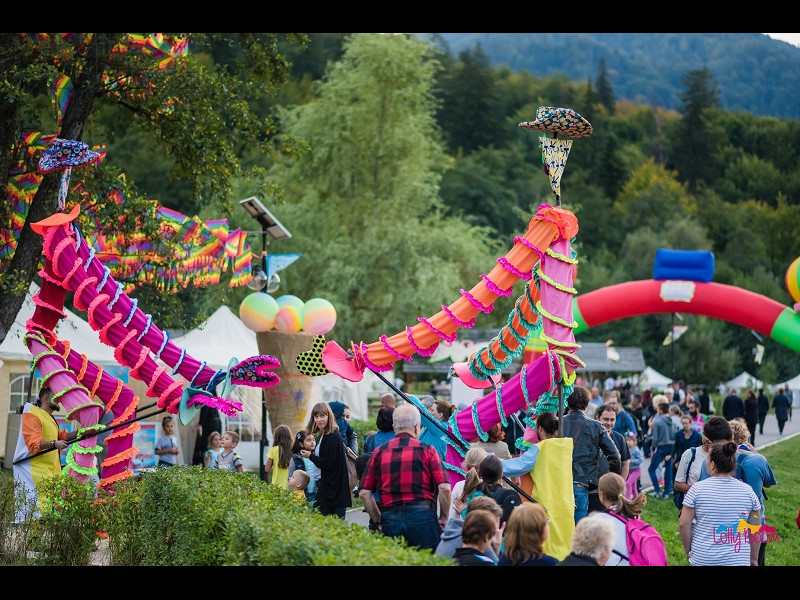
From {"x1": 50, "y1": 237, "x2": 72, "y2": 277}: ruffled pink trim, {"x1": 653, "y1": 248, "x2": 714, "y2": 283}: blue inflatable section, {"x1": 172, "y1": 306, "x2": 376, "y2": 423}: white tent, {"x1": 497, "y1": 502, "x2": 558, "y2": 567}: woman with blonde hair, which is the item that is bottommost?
{"x1": 497, "y1": 502, "x2": 558, "y2": 567}: woman with blonde hair

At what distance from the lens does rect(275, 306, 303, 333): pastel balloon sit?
15688 millimetres

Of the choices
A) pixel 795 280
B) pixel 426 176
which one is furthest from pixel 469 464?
pixel 426 176

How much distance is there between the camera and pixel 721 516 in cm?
795

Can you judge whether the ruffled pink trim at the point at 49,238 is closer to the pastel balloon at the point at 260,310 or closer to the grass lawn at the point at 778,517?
the pastel balloon at the point at 260,310

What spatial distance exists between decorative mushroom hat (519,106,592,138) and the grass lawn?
15.0ft

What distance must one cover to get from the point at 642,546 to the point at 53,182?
9.98m

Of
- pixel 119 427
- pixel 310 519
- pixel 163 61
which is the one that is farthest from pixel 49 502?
pixel 163 61

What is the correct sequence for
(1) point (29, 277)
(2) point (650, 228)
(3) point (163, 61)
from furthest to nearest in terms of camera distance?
(2) point (650, 228) < (3) point (163, 61) < (1) point (29, 277)

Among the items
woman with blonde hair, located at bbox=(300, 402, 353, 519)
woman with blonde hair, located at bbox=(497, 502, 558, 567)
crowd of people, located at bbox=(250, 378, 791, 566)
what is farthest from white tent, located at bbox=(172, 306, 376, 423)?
woman with blonde hair, located at bbox=(497, 502, 558, 567)

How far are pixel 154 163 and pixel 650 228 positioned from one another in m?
39.8

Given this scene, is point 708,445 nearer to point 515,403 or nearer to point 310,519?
point 515,403

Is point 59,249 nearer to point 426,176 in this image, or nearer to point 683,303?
point 683,303

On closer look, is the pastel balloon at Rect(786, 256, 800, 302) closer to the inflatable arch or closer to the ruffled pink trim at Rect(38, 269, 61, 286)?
the inflatable arch
